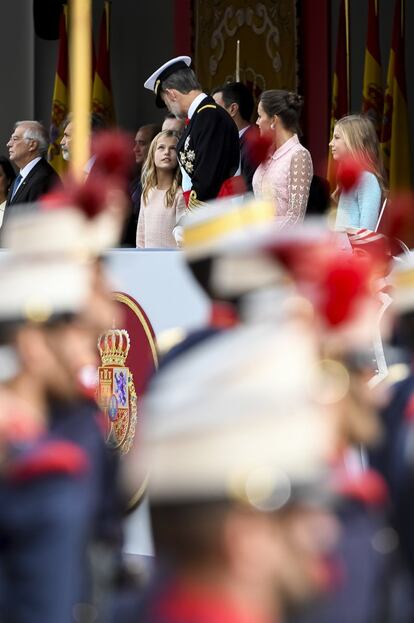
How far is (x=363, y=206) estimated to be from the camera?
5328 millimetres

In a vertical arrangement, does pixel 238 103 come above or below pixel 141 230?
above

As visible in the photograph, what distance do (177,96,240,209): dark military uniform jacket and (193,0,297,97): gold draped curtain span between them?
220 inches

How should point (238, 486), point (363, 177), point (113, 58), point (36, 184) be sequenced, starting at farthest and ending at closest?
point (113, 58), point (36, 184), point (363, 177), point (238, 486)

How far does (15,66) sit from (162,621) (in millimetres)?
10223

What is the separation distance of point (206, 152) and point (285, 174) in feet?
1.02

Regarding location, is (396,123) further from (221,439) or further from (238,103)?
(221,439)

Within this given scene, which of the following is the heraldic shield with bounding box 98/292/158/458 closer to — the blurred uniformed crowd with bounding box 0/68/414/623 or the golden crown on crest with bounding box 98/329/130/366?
the golden crown on crest with bounding box 98/329/130/366

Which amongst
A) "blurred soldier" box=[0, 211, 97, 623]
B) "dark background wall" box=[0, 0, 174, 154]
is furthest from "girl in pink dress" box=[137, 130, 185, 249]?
"dark background wall" box=[0, 0, 174, 154]

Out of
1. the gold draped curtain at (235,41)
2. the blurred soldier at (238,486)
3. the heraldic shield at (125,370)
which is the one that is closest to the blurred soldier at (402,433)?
the blurred soldier at (238,486)

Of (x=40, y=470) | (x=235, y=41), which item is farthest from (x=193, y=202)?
(x=235, y=41)

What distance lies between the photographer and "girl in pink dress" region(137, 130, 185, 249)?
19.3 feet

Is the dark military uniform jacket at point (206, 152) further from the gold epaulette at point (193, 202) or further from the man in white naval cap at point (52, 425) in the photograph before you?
the man in white naval cap at point (52, 425)

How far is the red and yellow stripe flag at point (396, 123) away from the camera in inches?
394

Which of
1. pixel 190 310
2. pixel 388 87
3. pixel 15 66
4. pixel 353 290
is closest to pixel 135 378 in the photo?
pixel 190 310
